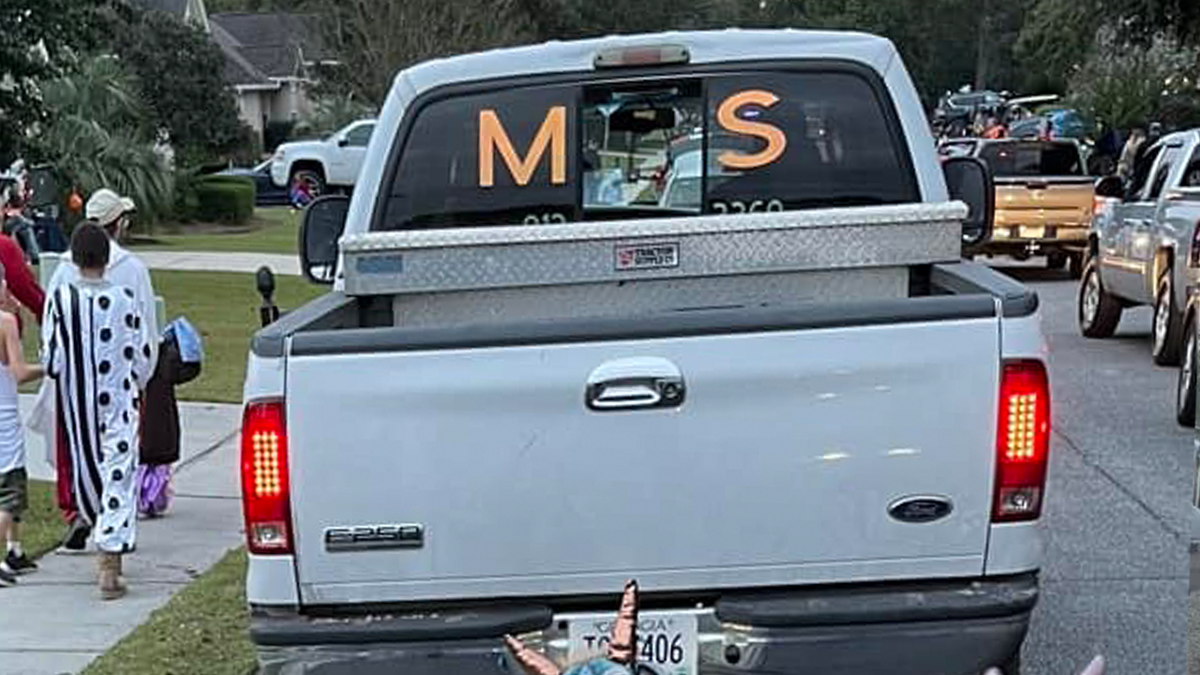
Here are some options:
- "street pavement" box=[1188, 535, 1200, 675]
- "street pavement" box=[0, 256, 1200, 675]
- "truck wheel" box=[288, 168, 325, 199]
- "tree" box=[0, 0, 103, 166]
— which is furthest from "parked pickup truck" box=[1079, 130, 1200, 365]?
"truck wheel" box=[288, 168, 325, 199]

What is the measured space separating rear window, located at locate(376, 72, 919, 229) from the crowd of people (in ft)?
6.12

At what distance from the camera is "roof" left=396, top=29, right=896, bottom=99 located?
6.02 m

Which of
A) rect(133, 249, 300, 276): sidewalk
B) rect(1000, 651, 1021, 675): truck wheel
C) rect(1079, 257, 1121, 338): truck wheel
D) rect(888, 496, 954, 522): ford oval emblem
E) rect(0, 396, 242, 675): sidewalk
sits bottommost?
rect(133, 249, 300, 276): sidewalk

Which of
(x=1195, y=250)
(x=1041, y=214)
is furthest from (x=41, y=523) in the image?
(x=1041, y=214)

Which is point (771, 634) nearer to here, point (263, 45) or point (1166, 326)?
point (1166, 326)

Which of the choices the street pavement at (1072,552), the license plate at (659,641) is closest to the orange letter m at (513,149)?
the license plate at (659,641)

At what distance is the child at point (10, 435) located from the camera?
7688 millimetres

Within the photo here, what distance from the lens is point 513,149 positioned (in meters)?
6.06

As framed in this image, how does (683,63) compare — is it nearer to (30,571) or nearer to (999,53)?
(30,571)

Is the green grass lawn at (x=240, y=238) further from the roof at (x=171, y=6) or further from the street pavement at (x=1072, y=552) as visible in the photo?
the street pavement at (x=1072, y=552)

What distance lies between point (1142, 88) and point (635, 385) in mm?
40666

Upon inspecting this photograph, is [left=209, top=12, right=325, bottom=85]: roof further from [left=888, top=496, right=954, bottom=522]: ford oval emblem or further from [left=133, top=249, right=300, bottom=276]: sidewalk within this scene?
[left=888, top=496, right=954, bottom=522]: ford oval emblem

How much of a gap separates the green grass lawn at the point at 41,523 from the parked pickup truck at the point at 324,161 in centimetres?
2868

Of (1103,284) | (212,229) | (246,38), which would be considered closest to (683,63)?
(1103,284)
